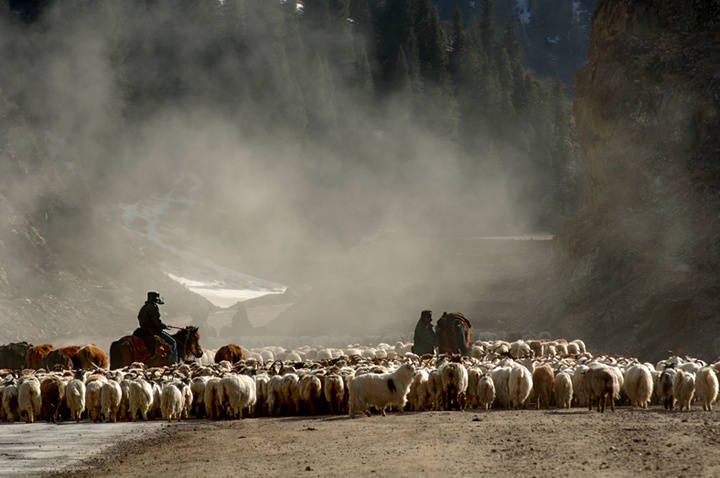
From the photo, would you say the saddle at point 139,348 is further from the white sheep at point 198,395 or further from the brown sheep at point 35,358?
the white sheep at point 198,395

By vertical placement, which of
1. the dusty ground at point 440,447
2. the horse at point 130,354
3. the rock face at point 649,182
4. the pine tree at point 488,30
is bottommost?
the dusty ground at point 440,447

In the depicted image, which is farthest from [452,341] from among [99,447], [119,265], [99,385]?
[119,265]

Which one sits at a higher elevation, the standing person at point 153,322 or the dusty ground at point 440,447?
the standing person at point 153,322

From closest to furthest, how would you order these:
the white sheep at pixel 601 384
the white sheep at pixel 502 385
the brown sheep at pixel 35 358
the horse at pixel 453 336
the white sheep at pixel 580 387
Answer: the white sheep at pixel 601 384, the white sheep at pixel 502 385, the white sheep at pixel 580 387, the horse at pixel 453 336, the brown sheep at pixel 35 358

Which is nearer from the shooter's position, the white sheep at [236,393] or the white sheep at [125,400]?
the white sheep at [236,393]

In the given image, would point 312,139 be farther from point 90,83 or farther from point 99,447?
point 99,447

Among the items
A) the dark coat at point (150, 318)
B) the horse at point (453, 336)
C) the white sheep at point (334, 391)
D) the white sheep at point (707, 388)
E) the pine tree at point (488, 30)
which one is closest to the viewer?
the white sheep at point (707, 388)

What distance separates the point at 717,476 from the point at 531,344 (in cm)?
2270

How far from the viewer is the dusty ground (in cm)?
1164

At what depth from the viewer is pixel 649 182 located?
4288 cm

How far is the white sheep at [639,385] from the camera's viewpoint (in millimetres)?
18734

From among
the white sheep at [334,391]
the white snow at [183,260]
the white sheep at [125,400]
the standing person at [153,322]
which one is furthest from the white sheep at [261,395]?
the white snow at [183,260]

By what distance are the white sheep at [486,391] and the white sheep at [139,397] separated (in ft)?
27.6

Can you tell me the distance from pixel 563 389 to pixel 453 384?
2820mm
